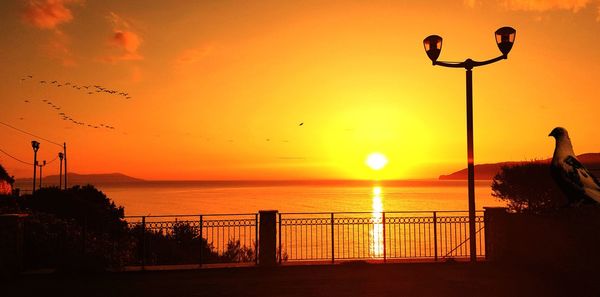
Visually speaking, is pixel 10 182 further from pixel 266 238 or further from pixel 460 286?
pixel 460 286

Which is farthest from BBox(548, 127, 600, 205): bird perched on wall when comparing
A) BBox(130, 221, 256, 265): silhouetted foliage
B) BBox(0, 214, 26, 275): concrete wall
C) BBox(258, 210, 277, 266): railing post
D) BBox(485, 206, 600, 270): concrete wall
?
BBox(130, 221, 256, 265): silhouetted foliage

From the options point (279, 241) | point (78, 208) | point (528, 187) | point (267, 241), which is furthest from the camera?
point (78, 208)

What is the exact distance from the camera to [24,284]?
11.9 metres

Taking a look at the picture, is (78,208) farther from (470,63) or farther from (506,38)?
(506,38)

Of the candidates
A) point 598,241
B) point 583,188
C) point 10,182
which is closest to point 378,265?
point 598,241

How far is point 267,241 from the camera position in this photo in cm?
1418

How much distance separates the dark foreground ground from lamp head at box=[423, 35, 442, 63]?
6.20 metres

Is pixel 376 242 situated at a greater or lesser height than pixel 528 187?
lesser

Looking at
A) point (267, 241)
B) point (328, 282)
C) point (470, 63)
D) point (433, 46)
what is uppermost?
point (433, 46)

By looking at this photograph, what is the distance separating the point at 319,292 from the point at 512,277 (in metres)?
5.39

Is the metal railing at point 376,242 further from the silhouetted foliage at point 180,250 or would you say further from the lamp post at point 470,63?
the silhouetted foliage at point 180,250

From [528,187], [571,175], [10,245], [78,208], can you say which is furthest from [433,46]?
[78,208]

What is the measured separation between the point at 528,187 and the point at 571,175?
7.33m

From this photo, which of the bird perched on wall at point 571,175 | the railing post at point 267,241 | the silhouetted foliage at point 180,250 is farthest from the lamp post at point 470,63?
the silhouetted foliage at point 180,250
